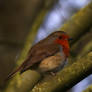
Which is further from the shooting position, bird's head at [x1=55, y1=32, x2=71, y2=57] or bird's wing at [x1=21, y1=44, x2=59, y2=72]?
bird's head at [x1=55, y1=32, x2=71, y2=57]

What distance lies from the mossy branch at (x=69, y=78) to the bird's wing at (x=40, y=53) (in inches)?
31.0

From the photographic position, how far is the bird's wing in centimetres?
320

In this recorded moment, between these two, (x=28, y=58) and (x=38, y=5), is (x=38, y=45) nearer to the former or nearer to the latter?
(x=28, y=58)

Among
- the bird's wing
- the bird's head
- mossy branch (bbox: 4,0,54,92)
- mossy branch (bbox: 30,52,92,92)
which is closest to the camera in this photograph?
mossy branch (bbox: 30,52,92,92)

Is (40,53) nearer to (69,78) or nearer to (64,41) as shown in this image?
(64,41)

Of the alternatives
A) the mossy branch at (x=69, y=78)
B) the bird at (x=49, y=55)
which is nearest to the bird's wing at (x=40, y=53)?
the bird at (x=49, y=55)

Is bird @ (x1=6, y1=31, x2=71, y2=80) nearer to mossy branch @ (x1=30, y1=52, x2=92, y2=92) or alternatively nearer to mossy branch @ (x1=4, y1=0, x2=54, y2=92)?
mossy branch @ (x1=4, y1=0, x2=54, y2=92)

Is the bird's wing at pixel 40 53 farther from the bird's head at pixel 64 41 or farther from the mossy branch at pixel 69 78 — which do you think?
the mossy branch at pixel 69 78

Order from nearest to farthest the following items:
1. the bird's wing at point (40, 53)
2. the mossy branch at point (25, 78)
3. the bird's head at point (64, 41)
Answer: the mossy branch at point (25, 78), the bird's wing at point (40, 53), the bird's head at point (64, 41)

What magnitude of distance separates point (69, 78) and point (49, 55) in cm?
121

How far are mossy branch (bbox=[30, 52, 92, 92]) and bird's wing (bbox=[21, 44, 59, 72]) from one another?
79 centimetres

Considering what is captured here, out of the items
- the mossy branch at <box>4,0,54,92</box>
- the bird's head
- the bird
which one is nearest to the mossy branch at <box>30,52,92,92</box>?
the mossy branch at <box>4,0,54,92</box>

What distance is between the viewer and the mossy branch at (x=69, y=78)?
2.30 metres

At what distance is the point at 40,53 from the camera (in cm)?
345
